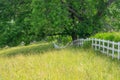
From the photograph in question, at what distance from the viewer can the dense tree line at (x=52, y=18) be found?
910 inches

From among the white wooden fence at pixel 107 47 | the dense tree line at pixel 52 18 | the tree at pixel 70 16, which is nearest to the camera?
the white wooden fence at pixel 107 47

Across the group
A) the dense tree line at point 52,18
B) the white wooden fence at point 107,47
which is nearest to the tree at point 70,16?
the dense tree line at point 52,18

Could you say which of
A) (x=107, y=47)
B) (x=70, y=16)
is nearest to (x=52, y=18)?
(x=70, y=16)

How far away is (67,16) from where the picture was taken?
2384 centimetres

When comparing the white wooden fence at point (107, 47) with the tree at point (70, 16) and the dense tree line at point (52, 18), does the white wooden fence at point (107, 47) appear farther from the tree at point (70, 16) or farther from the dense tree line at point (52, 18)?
the dense tree line at point (52, 18)

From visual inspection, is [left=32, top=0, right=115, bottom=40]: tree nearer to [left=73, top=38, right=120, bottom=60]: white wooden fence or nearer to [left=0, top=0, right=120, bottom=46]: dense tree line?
[left=0, top=0, right=120, bottom=46]: dense tree line

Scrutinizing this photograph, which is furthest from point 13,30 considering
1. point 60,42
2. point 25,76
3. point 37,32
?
point 25,76

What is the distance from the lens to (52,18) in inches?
910

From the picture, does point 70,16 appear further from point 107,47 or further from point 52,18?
point 107,47

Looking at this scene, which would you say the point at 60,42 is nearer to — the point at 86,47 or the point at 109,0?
the point at 109,0

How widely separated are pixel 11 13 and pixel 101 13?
805cm

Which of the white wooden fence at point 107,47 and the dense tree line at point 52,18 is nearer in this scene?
the white wooden fence at point 107,47

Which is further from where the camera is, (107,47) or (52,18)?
(52,18)

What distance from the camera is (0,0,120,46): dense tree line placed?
23125 mm
